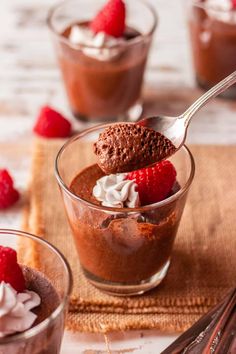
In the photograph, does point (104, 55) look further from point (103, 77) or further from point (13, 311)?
point (13, 311)

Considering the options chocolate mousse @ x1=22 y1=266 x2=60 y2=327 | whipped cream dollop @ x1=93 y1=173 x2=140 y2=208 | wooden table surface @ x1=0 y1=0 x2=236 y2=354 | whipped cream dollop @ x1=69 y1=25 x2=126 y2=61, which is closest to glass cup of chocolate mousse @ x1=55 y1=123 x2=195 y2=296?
whipped cream dollop @ x1=93 y1=173 x2=140 y2=208

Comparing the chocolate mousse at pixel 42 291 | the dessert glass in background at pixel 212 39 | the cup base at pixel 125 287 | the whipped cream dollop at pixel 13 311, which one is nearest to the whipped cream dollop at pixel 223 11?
the dessert glass in background at pixel 212 39

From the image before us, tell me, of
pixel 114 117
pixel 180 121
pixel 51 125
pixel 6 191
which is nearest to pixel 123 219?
pixel 180 121

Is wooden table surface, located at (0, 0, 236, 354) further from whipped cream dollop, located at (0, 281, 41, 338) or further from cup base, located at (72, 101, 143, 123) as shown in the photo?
whipped cream dollop, located at (0, 281, 41, 338)

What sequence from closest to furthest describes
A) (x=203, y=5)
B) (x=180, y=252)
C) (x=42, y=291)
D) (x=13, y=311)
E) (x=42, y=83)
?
(x=13, y=311) → (x=42, y=291) → (x=180, y=252) → (x=203, y=5) → (x=42, y=83)

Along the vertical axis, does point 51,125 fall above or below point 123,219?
below

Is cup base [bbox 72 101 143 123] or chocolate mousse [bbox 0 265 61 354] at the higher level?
chocolate mousse [bbox 0 265 61 354]

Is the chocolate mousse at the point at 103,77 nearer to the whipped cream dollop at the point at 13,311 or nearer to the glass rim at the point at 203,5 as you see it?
the glass rim at the point at 203,5

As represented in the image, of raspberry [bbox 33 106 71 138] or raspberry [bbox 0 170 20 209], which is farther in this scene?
raspberry [bbox 33 106 71 138]
